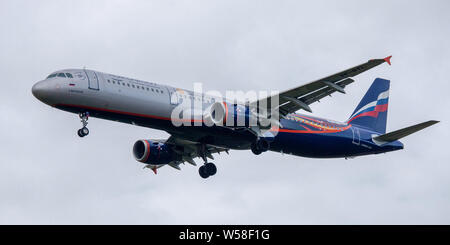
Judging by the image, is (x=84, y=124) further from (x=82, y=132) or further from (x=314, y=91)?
(x=314, y=91)

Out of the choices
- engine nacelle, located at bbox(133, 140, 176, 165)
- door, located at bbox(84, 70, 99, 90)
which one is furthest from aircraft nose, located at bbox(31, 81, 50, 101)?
engine nacelle, located at bbox(133, 140, 176, 165)

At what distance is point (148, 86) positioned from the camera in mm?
47062

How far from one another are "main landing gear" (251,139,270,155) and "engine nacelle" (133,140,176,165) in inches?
306

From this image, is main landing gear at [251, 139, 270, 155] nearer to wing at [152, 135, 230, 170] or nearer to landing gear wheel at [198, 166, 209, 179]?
wing at [152, 135, 230, 170]

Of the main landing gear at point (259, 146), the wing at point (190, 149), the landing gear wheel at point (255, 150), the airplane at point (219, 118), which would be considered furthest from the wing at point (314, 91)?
the wing at point (190, 149)

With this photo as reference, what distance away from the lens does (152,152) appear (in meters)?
54.3

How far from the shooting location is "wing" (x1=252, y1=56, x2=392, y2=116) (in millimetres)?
44688

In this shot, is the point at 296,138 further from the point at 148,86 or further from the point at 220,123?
the point at 148,86

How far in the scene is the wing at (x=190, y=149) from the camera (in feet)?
175

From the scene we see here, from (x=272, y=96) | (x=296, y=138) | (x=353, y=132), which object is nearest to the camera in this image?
(x=272, y=96)

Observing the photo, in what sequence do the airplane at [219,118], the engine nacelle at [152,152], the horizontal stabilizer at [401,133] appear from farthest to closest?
the engine nacelle at [152,152], the horizontal stabilizer at [401,133], the airplane at [219,118]

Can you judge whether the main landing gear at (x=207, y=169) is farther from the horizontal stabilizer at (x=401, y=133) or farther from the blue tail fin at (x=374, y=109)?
the horizontal stabilizer at (x=401, y=133)

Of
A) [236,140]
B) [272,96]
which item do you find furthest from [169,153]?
[272,96]

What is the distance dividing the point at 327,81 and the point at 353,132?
10093mm
